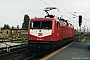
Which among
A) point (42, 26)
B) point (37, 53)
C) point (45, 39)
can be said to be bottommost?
point (37, 53)

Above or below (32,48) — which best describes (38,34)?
above

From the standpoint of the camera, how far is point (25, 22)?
105m

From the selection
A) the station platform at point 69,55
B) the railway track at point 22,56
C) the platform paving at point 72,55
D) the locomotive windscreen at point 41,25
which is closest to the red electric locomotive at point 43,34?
the locomotive windscreen at point 41,25

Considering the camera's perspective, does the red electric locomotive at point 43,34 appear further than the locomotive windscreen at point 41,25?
No

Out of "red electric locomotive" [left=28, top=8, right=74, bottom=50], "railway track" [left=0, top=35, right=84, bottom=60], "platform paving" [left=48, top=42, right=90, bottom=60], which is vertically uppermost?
"red electric locomotive" [left=28, top=8, right=74, bottom=50]

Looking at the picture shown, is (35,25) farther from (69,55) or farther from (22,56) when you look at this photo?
(69,55)

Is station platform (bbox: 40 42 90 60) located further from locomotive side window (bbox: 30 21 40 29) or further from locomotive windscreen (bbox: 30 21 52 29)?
locomotive side window (bbox: 30 21 40 29)

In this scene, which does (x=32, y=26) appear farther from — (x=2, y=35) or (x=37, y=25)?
(x=2, y=35)

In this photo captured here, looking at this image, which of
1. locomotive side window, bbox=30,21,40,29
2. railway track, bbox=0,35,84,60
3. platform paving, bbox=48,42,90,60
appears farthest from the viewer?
Result: locomotive side window, bbox=30,21,40,29

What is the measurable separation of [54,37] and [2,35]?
56.0 m

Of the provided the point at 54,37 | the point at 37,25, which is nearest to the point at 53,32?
the point at 54,37

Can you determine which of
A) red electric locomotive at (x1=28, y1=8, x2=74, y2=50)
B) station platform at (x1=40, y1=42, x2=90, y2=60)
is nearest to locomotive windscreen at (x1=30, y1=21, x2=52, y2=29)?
red electric locomotive at (x1=28, y1=8, x2=74, y2=50)

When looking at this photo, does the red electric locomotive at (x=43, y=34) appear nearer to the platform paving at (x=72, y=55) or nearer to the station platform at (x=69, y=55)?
the station platform at (x=69, y=55)

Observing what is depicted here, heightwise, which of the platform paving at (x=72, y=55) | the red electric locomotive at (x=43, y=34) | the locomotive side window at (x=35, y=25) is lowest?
the platform paving at (x=72, y=55)
